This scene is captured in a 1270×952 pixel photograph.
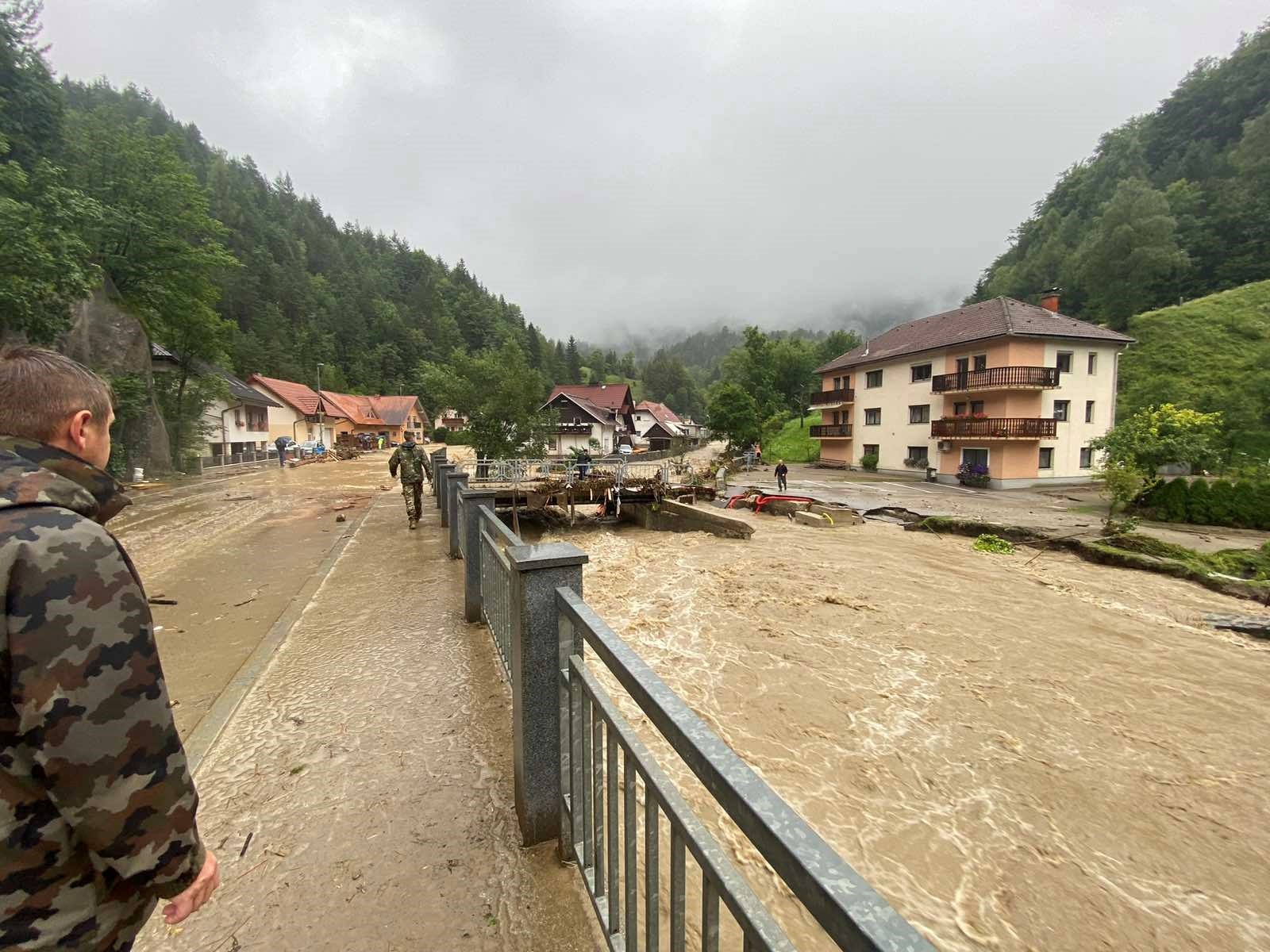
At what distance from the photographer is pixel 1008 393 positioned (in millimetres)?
27141

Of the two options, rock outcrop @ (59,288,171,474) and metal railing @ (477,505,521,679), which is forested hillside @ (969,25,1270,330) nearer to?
metal railing @ (477,505,521,679)

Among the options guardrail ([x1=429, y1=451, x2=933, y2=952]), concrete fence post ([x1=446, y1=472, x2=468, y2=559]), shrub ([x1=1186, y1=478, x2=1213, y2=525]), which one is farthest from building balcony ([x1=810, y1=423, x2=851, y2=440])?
guardrail ([x1=429, y1=451, x2=933, y2=952])

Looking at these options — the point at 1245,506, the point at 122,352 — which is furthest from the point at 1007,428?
the point at 122,352

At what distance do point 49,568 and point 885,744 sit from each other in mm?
6353

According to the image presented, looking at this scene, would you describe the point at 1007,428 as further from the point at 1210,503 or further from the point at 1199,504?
the point at 1210,503

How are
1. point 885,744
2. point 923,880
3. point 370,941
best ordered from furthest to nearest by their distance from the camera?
point 885,744
point 923,880
point 370,941

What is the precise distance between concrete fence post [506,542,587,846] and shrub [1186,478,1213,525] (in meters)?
24.2

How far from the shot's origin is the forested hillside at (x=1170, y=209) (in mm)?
41000

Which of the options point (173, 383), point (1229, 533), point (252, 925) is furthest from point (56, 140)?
point (1229, 533)

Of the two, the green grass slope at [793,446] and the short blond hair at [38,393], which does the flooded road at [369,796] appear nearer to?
the short blond hair at [38,393]

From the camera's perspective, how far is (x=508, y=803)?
271 centimetres

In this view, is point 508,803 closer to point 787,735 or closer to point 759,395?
point 787,735

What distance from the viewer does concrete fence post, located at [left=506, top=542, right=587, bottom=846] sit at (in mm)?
2266

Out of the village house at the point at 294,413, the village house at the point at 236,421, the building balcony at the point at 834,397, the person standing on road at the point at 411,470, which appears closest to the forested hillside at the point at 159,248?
the village house at the point at 236,421
